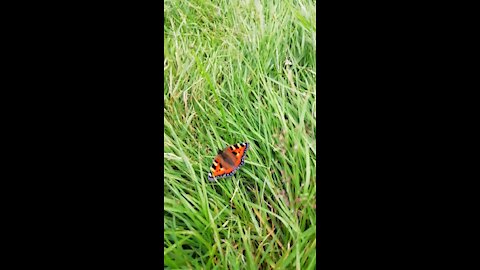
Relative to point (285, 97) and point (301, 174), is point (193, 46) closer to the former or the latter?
point (285, 97)

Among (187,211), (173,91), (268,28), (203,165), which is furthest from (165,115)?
(268,28)

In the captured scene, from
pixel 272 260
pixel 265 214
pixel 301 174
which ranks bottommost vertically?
pixel 272 260

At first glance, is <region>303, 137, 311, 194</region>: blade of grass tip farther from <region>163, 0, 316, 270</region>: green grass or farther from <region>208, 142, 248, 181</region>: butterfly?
<region>208, 142, 248, 181</region>: butterfly

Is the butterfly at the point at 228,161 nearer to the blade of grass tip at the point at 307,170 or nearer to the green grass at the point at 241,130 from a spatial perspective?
the green grass at the point at 241,130

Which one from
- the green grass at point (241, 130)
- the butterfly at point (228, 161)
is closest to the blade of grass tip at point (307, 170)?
the green grass at point (241, 130)

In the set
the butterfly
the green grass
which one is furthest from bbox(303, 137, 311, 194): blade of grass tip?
the butterfly
